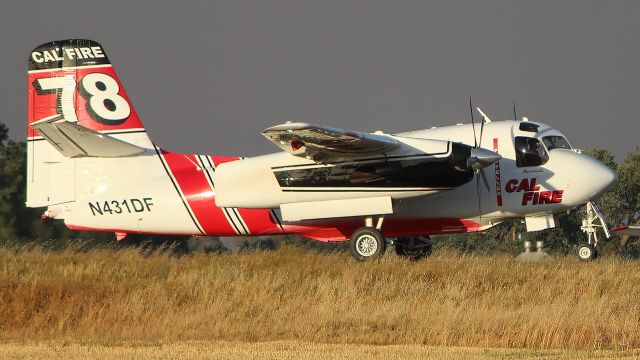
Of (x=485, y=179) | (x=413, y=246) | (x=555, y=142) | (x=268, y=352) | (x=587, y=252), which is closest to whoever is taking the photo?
(x=268, y=352)

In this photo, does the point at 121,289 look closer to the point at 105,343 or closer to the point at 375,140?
the point at 105,343

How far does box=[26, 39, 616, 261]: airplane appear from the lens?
24.3 meters

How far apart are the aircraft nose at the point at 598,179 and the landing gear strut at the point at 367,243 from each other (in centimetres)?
474

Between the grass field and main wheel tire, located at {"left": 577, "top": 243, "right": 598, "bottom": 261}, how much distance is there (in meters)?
0.67

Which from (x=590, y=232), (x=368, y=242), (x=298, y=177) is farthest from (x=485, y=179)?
(x=298, y=177)

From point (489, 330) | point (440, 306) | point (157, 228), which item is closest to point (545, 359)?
point (489, 330)

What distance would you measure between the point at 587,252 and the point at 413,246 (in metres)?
4.10

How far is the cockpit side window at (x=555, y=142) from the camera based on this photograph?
25.5 metres

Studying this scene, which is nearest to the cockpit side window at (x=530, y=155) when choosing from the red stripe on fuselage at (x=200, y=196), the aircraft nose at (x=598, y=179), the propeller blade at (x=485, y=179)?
the propeller blade at (x=485, y=179)

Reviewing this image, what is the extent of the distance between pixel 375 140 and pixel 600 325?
671cm

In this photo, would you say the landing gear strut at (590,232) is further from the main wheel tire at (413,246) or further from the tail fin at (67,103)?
the tail fin at (67,103)

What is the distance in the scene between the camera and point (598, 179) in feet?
82.3

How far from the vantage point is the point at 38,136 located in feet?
89.2

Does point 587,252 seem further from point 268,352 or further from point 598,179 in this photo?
point 268,352
